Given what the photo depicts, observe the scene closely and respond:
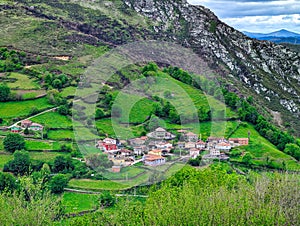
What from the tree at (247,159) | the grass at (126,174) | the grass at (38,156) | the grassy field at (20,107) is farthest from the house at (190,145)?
the grassy field at (20,107)

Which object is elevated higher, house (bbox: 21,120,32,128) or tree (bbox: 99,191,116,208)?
house (bbox: 21,120,32,128)

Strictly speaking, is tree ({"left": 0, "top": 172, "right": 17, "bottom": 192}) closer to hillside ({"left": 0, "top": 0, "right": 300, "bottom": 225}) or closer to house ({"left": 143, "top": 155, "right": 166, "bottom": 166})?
hillside ({"left": 0, "top": 0, "right": 300, "bottom": 225})

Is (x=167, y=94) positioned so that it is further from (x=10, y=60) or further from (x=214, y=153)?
(x=10, y=60)

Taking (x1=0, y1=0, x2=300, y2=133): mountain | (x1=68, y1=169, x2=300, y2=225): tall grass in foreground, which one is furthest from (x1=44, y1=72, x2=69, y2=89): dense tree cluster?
(x1=68, y1=169, x2=300, y2=225): tall grass in foreground

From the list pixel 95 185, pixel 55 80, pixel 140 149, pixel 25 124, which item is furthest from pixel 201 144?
pixel 55 80

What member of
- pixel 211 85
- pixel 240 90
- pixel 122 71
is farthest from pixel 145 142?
pixel 240 90

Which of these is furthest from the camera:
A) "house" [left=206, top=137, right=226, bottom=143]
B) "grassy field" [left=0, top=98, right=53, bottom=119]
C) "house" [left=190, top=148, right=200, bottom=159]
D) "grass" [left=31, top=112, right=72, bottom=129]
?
"house" [left=206, top=137, right=226, bottom=143]

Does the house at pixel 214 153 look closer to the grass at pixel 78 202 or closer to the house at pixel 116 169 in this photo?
the house at pixel 116 169
